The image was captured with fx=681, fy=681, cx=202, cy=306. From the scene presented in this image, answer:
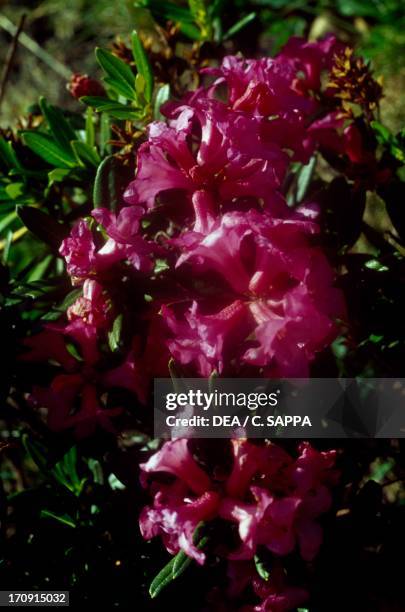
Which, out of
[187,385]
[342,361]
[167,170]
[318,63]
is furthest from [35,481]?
[318,63]

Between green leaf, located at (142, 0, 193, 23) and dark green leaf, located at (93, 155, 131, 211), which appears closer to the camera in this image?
dark green leaf, located at (93, 155, 131, 211)

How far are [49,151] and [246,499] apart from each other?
3.07 ft

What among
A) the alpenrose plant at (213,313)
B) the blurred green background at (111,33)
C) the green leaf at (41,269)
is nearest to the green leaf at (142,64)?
the alpenrose plant at (213,313)

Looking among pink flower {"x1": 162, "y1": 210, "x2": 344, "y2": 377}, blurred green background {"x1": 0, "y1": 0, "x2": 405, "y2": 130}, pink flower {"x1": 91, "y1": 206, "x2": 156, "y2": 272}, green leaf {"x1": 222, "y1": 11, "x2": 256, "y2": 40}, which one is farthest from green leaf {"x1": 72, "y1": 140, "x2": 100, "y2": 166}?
blurred green background {"x1": 0, "y1": 0, "x2": 405, "y2": 130}

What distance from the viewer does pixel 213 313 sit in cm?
126

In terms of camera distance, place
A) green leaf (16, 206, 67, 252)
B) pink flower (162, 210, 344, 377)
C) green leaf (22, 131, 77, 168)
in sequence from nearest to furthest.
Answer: pink flower (162, 210, 344, 377) → green leaf (16, 206, 67, 252) → green leaf (22, 131, 77, 168)

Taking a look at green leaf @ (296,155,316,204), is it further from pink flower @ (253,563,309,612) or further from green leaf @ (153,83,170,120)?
pink flower @ (253,563,309,612)

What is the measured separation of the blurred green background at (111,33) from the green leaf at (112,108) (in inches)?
57.8

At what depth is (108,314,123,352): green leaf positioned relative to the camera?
130 cm

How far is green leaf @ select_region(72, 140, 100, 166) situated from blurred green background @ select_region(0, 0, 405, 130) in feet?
4.74

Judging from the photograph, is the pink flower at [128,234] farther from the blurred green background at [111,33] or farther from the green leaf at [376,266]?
the blurred green background at [111,33]

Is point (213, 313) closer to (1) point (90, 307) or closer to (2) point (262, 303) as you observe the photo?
(2) point (262, 303)

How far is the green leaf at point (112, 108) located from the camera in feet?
4.67

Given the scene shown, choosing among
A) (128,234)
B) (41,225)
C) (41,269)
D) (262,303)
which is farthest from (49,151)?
(262,303)
